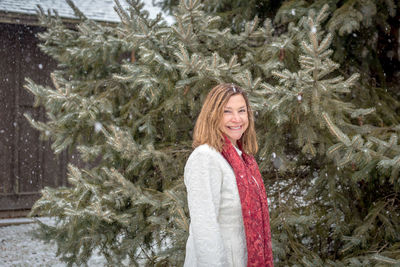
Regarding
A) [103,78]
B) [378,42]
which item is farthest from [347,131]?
[103,78]

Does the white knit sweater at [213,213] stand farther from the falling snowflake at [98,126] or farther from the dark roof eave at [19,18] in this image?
the dark roof eave at [19,18]

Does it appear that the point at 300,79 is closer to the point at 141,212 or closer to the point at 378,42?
the point at 141,212

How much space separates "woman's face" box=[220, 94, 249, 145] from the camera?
2264mm

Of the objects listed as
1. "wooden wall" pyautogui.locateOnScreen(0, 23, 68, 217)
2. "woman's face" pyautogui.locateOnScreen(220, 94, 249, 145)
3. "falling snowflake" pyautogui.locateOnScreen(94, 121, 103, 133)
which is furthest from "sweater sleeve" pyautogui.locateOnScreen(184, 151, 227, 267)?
"wooden wall" pyautogui.locateOnScreen(0, 23, 68, 217)

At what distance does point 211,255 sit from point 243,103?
788 mm

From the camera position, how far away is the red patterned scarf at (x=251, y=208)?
7.25ft

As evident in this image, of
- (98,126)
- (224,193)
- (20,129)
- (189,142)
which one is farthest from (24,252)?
(224,193)

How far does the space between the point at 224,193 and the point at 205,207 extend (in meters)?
0.20

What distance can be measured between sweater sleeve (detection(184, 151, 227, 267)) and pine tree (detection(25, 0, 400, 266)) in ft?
3.79

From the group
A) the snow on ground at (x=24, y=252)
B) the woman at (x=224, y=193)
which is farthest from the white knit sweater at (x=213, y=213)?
the snow on ground at (x=24, y=252)

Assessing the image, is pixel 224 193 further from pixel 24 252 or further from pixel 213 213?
pixel 24 252

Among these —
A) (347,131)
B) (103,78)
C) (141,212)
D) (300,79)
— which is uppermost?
(103,78)

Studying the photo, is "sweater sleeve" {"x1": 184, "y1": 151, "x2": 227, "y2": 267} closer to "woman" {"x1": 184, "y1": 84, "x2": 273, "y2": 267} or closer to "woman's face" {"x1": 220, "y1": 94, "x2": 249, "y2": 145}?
"woman" {"x1": 184, "y1": 84, "x2": 273, "y2": 267}

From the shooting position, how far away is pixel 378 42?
5.38 meters
